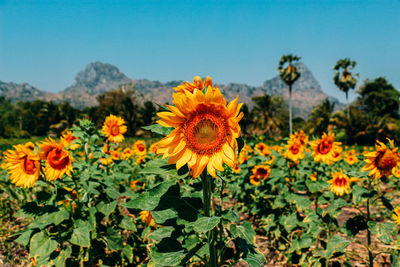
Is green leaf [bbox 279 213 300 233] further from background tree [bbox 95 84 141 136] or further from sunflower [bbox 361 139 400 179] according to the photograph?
background tree [bbox 95 84 141 136]

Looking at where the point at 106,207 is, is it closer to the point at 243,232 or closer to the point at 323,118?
the point at 243,232

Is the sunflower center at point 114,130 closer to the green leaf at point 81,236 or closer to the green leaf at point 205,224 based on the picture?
the green leaf at point 81,236

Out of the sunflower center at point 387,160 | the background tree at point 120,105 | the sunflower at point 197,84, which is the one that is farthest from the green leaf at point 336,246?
the background tree at point 120,105

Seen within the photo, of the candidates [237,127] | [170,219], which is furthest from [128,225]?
[237,127]

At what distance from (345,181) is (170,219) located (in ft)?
8.62

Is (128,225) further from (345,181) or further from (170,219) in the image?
(345,181)

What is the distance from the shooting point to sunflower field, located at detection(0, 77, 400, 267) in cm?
129

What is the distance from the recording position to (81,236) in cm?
212

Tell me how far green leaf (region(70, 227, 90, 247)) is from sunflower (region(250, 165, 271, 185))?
2597mm

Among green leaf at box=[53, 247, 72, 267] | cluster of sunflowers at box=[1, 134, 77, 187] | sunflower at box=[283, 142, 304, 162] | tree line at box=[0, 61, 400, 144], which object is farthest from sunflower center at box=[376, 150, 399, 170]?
tree line at box=[0, 61, 400, 144]

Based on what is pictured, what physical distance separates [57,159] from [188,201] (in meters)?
1.33

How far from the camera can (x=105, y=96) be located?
192 ft

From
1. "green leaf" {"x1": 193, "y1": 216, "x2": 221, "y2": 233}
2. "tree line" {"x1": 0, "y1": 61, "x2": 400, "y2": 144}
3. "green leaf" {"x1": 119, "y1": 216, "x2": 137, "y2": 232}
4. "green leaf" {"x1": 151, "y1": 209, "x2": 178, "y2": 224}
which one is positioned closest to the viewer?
"green leaf" {"x1": 193, "y1": 216, "x2": 221, "y2": 233}

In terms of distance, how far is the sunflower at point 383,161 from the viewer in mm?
2129
